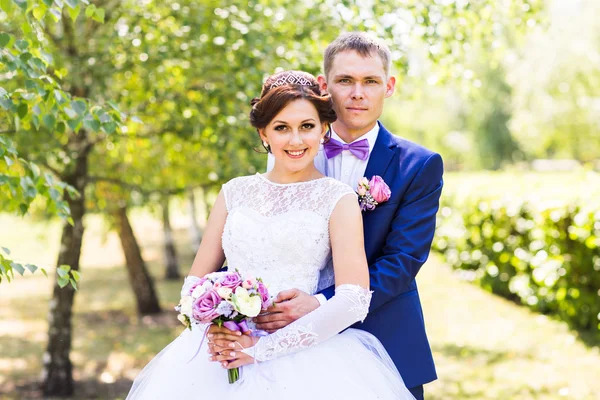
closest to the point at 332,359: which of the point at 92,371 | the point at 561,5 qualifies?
the point at 92,371

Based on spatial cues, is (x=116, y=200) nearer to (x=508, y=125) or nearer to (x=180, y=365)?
(x=180, y=365)

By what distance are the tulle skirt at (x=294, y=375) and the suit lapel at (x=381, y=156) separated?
68 cm

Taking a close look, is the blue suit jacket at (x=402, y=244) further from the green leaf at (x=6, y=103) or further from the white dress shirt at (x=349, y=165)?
the green leaf at (x=6, y=103)

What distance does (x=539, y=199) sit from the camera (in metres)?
9.55

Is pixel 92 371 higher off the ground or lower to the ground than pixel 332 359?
lower

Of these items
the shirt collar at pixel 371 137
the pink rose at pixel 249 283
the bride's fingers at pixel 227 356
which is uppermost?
the shirt collar at pixel 371 137

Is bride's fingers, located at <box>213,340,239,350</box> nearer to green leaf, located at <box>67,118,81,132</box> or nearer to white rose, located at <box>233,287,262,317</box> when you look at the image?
white rose, located at <box>233,287,262,317</box>

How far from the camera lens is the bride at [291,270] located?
2.67 metres

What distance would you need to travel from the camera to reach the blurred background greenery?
173 inches

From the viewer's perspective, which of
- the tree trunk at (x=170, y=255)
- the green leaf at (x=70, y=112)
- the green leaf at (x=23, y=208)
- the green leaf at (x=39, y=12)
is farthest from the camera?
the tree trunk at (x=170, y=255)

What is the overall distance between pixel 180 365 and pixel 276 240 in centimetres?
62

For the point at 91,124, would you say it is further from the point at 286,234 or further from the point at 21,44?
the point at 286,234

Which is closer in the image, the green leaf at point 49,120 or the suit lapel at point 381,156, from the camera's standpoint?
the suit lapel at point 381,156

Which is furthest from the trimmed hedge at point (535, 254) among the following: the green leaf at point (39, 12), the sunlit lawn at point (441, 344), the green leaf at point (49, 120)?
the green leaf at point (39, 12)
